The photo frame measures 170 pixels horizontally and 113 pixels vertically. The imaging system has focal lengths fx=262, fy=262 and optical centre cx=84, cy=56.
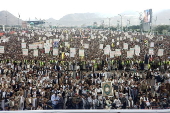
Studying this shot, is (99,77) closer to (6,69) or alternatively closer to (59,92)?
(59,92)

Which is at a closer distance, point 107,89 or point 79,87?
point 107,89

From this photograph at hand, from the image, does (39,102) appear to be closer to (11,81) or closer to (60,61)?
(11,81)

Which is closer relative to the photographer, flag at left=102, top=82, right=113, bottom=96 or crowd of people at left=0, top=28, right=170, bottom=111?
flag at left=102, top=82, right=113, bottom=96

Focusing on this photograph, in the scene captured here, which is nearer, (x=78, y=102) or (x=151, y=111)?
(x=151, y=111)

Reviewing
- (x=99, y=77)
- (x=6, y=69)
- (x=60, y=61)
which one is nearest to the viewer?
(x=99, y=77)

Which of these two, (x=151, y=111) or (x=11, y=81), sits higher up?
(x=151, y=111)

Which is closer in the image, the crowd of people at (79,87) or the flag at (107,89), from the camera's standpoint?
the flag at (107,89)

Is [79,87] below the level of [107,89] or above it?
below

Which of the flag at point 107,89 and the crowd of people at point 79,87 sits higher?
the flag at point 107,89

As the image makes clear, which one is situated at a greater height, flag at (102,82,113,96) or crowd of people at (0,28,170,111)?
flag at (102,82,113,96)

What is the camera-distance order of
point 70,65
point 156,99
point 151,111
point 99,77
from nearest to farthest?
point 151,111 → point 156,99 → point 99,77 → point 70,65

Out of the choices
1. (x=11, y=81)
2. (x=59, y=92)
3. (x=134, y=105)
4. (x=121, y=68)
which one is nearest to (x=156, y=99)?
(x=134, y=105)
